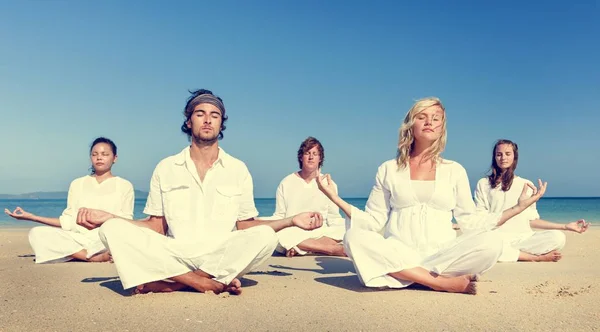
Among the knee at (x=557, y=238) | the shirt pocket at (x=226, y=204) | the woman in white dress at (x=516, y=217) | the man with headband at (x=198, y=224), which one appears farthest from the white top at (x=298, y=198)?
the shirt pocket at (x=226, y=204)

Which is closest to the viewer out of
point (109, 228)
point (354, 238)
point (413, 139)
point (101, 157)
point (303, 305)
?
point (303, 305)

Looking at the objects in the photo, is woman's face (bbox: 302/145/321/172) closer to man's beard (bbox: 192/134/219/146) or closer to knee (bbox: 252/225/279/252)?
man's beard (bbox: 192/134/219/146)

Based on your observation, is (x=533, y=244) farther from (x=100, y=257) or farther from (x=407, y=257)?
(x=100, y=257)

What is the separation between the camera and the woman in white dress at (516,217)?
7719 millimetres

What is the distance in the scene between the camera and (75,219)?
7891mm

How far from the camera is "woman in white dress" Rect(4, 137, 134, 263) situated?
7.59 metres

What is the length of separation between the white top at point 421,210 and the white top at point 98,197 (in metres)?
3.83

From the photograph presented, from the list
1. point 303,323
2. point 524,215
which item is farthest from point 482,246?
point 524,215

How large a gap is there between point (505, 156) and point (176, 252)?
510 cm

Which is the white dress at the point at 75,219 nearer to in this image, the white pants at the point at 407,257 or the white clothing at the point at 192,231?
the white clothing at the point at 192,231

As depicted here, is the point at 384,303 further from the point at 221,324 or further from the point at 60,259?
the point at 60,259

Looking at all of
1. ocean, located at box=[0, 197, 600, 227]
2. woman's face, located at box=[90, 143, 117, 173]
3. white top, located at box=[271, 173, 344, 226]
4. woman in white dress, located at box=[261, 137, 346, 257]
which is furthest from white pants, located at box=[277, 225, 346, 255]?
ocean, located at box=[0, 197, 600, 227]

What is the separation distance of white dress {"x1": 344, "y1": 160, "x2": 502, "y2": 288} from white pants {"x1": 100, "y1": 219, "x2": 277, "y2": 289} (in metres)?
0.86

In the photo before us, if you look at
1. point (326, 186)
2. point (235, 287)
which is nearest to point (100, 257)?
point (235, 287)
